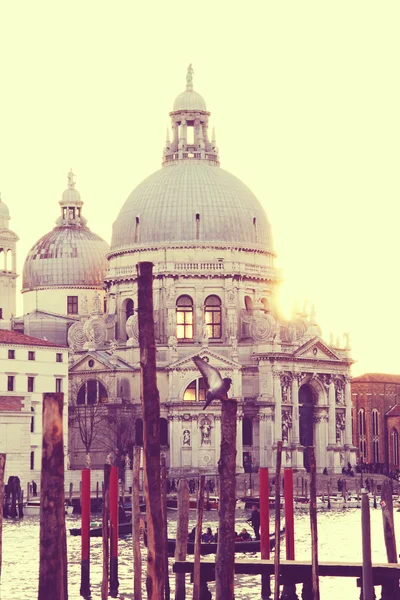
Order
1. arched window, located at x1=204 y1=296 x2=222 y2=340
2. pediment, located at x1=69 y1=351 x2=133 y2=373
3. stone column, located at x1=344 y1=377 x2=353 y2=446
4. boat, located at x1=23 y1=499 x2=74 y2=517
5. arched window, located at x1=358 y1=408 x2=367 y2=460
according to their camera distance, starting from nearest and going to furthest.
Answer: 1. boat, located at x1=23 y1=499 x2=74 y2=517
2. pediment, located at x1=69 y1=351 x2=133 y2=373
3. arched window, located at x1=204 y1=296 x2=222 y2=340
4. stone column, located at x1=344 y1=377 x2=353 y2=446
5. arched window, located at x1=358 y1=408 x2=367 y2=460

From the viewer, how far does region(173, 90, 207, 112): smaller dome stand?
338 feet

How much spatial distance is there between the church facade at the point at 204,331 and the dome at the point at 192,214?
0.08 m

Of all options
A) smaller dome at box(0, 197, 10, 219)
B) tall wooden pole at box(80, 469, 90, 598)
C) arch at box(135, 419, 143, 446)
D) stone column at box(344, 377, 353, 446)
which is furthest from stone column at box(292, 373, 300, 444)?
tall wooden pole at box(80, 469, 90, 598)

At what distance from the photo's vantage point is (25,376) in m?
80.2

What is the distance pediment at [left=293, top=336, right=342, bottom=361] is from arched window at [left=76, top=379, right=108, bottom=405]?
Result: 11172mm

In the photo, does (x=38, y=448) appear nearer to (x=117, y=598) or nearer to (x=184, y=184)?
Result: (x=184, y=184)

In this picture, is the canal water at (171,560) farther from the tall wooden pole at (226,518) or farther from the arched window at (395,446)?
the arched window at (395,446)

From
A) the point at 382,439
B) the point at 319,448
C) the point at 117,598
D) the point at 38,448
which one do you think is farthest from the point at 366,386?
the point at 117,598

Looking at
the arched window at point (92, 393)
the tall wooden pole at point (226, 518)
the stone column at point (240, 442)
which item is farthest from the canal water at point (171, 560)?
the arched window at point (92, 393)

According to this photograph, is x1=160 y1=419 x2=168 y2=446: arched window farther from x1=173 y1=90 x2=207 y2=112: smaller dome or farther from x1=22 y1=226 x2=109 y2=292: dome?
x1=173 y1=90 x2=207 y2=112: smaller dome

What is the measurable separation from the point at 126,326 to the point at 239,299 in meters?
6.83

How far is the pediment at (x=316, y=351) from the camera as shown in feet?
316

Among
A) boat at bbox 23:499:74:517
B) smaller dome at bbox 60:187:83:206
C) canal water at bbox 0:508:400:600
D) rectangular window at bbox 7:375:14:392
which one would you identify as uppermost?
smaller dome at bbox 60:187:83:206

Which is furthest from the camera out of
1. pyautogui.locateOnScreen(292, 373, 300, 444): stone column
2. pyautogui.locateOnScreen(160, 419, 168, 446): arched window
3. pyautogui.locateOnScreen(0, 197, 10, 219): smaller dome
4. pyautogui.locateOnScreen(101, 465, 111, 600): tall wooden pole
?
pyautogui.locateOnScreen(0, 197, 10, 219): smaller dome
